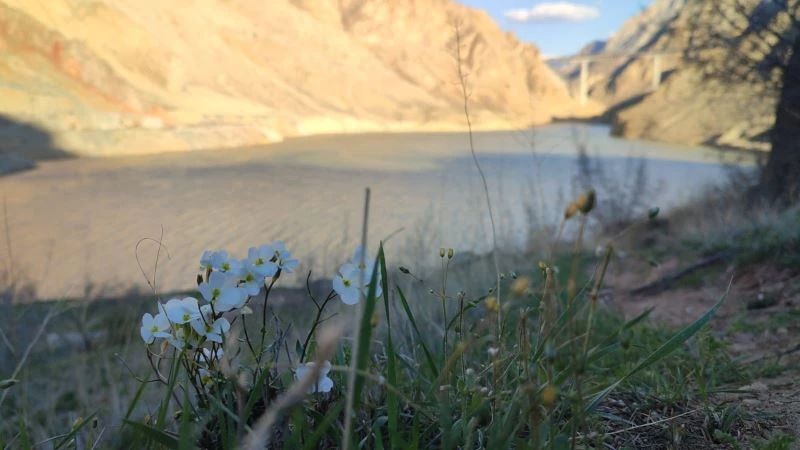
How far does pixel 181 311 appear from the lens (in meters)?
1.07

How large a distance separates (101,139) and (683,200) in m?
13.7

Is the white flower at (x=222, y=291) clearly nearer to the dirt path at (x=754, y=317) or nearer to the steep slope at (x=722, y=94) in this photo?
the dirt path at (x=754, y=317)

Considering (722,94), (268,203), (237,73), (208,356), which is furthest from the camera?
(237,73)

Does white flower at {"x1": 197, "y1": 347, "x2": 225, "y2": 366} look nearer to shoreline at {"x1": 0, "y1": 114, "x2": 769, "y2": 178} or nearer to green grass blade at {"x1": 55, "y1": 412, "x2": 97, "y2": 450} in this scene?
green grass blade at {"x1": 55, "y1": 412, "x2": 97, "y2": 450}

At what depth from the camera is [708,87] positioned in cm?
852

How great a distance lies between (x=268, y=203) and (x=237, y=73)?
1993 centimetres

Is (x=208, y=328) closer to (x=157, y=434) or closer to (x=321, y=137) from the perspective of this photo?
(x=157, y=434)

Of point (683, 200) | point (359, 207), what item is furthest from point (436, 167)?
point (683, 200)

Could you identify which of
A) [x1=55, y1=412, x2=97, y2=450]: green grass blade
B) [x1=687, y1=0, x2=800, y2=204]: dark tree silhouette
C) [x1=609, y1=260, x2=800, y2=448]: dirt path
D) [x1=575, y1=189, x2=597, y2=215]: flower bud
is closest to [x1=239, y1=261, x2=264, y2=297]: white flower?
[x1=55, y1=412, x2=97, y2=450]: green grass blade

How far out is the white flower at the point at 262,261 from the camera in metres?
1.08

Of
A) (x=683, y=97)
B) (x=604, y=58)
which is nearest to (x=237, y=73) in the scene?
(x=683, y=97)

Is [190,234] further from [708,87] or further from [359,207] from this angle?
[708,87]

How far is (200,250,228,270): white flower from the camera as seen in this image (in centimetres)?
106

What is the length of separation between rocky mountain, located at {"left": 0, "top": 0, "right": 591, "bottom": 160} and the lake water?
3.84 feet
